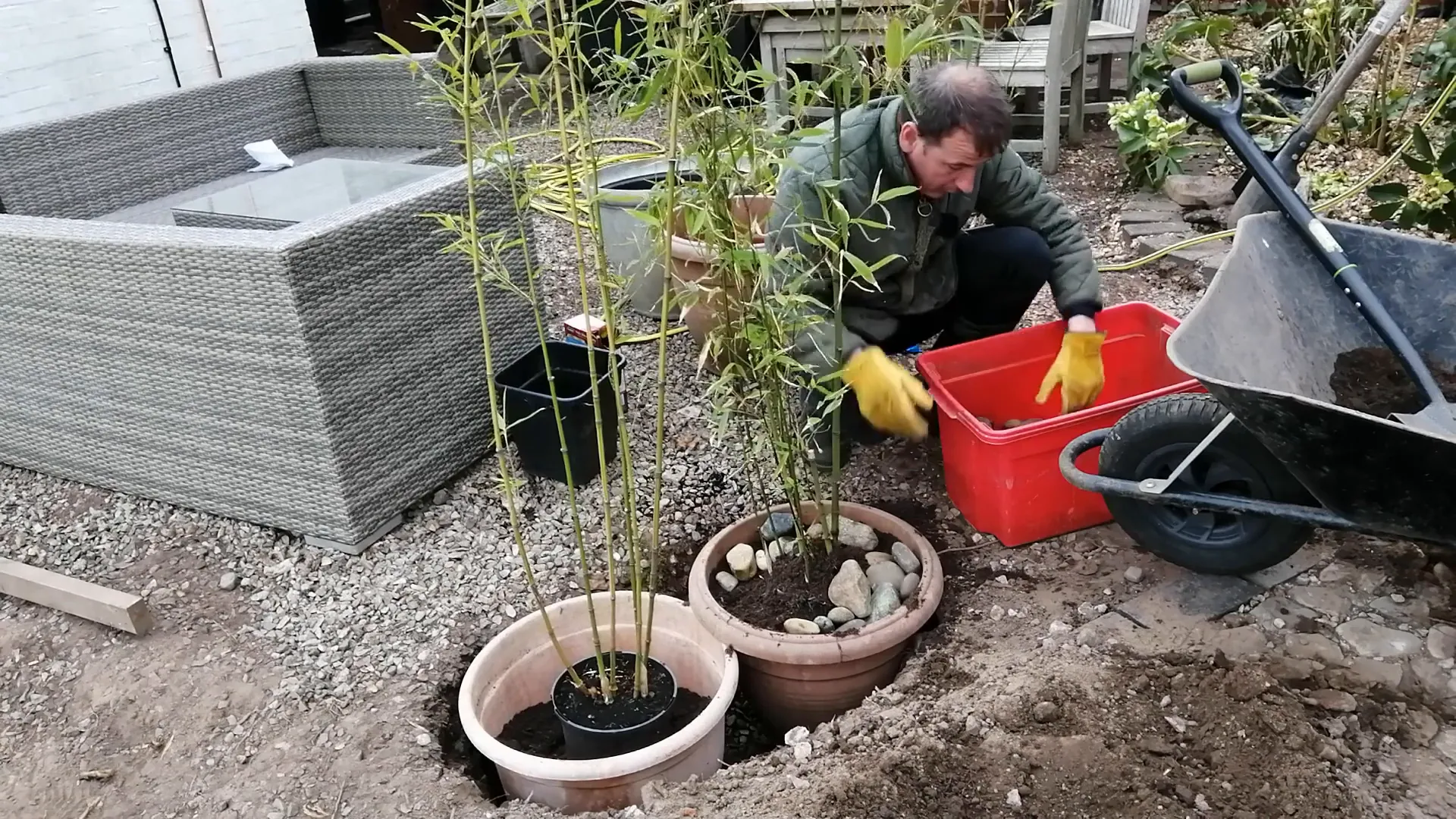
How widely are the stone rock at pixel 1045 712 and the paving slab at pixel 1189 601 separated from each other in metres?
A: 0.29

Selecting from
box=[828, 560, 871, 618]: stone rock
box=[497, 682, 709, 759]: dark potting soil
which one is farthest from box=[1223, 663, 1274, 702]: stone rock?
box=[497, 682, 709, 759]: dark potting soil

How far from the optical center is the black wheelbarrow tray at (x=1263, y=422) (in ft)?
4.97

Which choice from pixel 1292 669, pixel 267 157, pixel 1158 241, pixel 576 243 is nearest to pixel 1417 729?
pixel 1292 669

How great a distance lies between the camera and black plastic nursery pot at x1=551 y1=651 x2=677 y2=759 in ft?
5.74

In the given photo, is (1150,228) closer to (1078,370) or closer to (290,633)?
(1078,370)

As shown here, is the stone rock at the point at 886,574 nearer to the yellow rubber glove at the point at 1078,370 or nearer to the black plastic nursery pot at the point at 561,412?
the yellow rubber glove at the point at 1078,370

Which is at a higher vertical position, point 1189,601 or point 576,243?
point 576,243

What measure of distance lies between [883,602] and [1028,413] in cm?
72

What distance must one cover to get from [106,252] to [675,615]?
4.72 ft

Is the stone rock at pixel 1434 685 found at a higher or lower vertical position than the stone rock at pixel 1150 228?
lower

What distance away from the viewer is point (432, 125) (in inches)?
139

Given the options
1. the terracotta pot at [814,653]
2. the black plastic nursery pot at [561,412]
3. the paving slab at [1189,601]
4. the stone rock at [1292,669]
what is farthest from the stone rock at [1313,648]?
the black plastic nursery pot at [561,412]

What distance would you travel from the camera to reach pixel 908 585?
75.4 inches

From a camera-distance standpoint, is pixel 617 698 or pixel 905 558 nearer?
pixel 617 698
